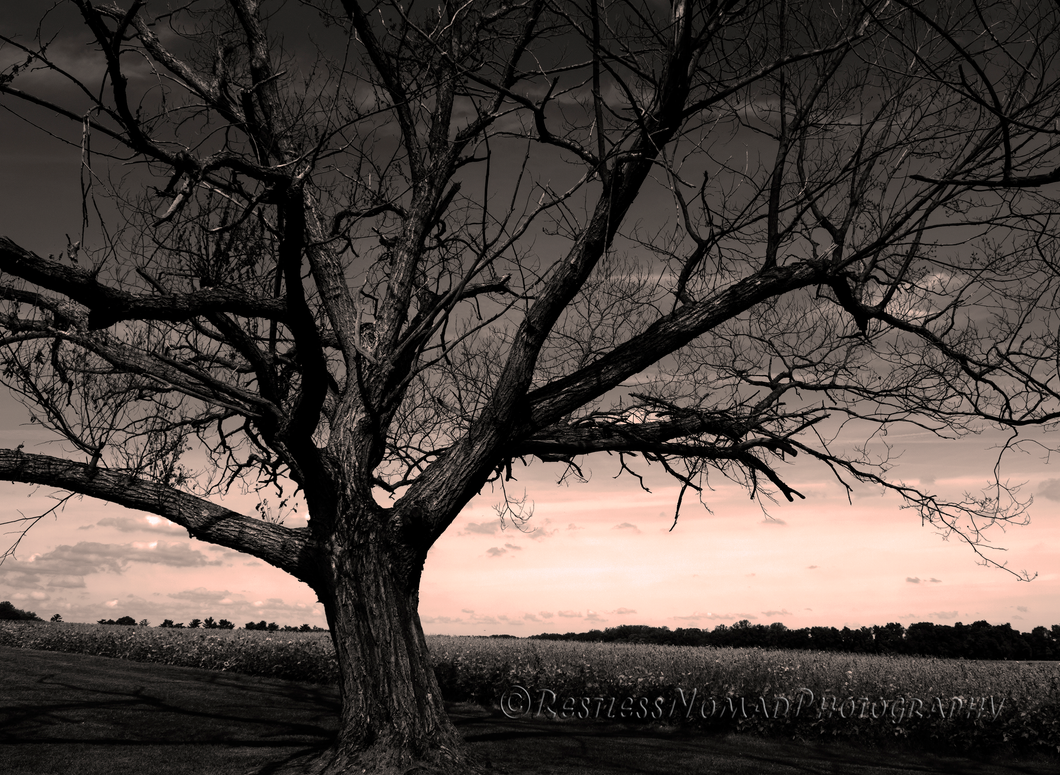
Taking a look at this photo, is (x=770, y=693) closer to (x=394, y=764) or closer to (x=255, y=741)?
(x=394, y=764)

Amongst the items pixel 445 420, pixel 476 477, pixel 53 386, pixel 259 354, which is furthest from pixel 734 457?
pixel 53 386

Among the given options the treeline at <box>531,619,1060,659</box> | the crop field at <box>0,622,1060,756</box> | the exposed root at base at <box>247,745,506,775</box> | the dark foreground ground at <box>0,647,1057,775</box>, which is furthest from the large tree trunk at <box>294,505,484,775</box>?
the treeline at <box>531,619,1060,659</box>

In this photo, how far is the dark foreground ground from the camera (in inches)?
317

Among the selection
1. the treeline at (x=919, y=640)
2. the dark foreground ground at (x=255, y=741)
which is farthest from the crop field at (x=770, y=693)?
the treeline at (x=919, y=640)

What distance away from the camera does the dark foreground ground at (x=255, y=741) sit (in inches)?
317

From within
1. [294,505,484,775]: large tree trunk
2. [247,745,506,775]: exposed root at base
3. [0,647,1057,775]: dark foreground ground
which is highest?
[294,505,484,775]: large tree trunk

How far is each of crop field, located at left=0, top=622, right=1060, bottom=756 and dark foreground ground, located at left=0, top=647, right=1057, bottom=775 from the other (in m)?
0.54

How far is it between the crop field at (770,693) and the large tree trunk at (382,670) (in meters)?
7.04

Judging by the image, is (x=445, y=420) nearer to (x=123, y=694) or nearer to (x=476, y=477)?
(x=476, y=477)

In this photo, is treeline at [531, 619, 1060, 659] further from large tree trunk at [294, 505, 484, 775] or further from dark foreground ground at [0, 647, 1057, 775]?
large tree trunk at [294, 505, 484, 775]

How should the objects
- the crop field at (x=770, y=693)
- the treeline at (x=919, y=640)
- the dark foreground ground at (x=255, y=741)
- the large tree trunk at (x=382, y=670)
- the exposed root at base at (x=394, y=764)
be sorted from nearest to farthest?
1. the exposed root at base at (x=394, y=764)
2. the large tree trunk at (x=382, y=670)
3. the dark foreground ground at (x=255, y=741)
4. the crop field at (x=770, y=693)
5. the treeline at (x=919, y=640)

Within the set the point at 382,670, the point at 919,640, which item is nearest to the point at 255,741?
the point at 382,670

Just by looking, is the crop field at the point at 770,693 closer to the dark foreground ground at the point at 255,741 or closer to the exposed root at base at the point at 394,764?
the dark foreground ground at the point at 255,741

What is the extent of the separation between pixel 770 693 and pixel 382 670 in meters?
8.05
